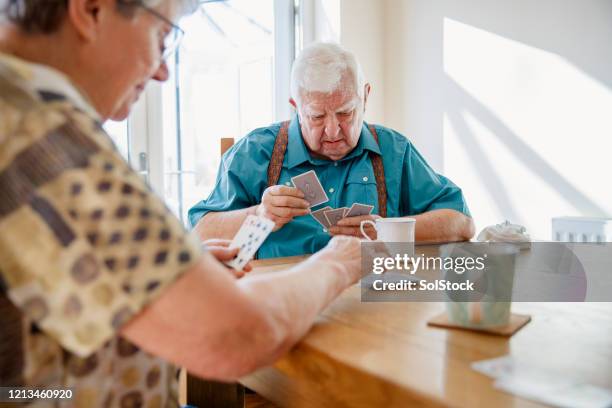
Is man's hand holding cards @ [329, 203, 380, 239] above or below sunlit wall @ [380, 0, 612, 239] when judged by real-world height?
below

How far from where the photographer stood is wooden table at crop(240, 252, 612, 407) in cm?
75

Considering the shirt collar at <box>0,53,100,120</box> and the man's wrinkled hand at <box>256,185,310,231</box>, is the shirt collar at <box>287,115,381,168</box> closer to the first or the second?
the man's wrinkled hand at <box>256,185,310,231</box>

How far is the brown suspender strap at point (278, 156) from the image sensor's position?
2.15 meters

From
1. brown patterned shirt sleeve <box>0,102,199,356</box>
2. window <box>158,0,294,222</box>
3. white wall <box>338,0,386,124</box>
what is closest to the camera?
brown patterned shirt sleeve <box>0,102,199,356</box>

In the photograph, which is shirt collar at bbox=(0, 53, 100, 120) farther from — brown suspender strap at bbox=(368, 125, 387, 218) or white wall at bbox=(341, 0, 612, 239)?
white wall at bbox=(341, 0, 612, 239)

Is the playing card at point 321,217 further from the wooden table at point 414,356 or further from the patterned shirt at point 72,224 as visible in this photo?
the patterned shirt at point 72,224

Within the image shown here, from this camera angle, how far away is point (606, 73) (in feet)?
8.81

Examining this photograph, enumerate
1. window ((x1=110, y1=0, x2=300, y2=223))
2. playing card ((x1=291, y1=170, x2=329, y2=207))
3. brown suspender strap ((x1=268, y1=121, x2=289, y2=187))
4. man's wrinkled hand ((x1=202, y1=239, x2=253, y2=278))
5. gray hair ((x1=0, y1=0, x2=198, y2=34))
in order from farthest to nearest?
window ((x1=110, y1=0, x2=300, y2=223)) < brown suspender strap ((x1=268, y1=121, x2=289, y2=187)) < playing card ((x1=291, y1=170, x2=329, y2=207)) < man's wrinkled hand ((x1=202, y1=239, x2=253, y2=278)) < gray hair ((x1=0, y1=0, x2=198, y2=34))

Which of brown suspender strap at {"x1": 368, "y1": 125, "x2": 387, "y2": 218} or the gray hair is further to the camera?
brown suspender strap at {"x1": 368, "y1": 125, "x2": 387, "y2": 218}

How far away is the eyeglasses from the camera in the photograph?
820 millimetres

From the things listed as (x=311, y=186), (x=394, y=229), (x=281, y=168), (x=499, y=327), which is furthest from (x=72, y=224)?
(x=281, y=168)

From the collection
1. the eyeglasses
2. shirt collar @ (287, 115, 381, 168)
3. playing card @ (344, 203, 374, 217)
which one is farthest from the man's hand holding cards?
the eyeglasses

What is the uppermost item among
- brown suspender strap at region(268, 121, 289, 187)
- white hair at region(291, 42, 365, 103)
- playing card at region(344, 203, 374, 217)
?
white hair at region(291, 42, 365, 103)

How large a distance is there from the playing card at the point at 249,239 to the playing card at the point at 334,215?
1.30 ft
